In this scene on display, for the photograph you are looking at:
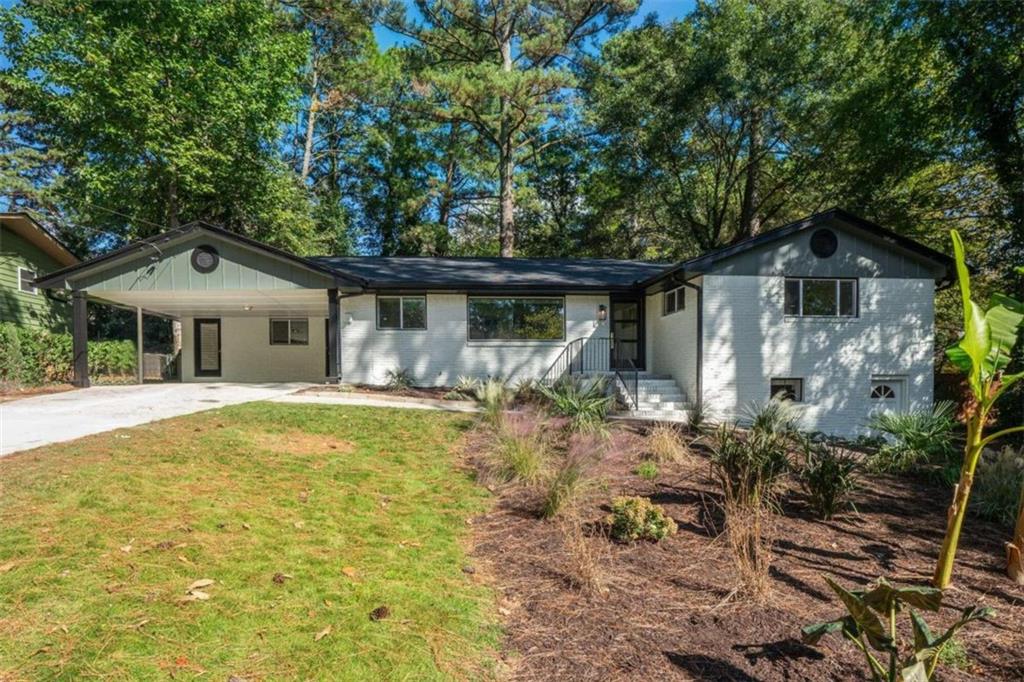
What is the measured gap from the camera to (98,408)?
29.2 feet

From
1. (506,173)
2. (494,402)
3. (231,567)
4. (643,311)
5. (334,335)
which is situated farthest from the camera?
(506,173)

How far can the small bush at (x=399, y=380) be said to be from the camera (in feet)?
44.7

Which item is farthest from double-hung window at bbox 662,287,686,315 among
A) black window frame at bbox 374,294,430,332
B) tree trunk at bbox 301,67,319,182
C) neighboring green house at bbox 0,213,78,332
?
tree trunk at bbox 301,67,319,182

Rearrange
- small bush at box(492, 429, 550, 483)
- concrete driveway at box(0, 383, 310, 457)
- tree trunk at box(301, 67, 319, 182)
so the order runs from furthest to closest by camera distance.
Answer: tree trunk at box(301, 67, 319, 182) → concrete driveway at box(0, 383, 310, 457) → small bush at box(492, 429, 550, 483)

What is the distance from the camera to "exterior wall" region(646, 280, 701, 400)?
1212 centimetres

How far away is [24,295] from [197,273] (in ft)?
33.0

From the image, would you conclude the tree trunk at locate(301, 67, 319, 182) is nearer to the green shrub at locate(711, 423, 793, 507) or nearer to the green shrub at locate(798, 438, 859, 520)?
the green shrub at locate(711, 423, 793, 507)

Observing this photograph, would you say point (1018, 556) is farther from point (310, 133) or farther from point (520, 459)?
point (310, 133)

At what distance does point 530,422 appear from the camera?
289 inches

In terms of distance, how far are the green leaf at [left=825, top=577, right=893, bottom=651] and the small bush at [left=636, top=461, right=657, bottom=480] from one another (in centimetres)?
354

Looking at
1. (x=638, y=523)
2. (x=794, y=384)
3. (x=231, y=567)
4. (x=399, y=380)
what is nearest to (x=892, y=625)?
(x=638, y=523)

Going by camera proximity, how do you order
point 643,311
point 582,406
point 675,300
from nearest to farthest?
1. point 582,406
2. point 675,300
3. point 643,311

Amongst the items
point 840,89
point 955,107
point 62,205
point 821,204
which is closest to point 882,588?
point 955,107

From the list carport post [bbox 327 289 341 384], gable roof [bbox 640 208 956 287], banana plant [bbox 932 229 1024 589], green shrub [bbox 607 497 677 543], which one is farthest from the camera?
carport post [bbox 327 289 341 384]
